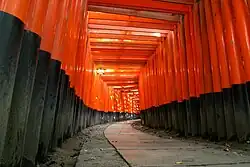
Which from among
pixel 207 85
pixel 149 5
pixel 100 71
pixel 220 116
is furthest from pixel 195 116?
pixel 100 71

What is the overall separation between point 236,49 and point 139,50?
549cm

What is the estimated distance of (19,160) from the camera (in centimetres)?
155

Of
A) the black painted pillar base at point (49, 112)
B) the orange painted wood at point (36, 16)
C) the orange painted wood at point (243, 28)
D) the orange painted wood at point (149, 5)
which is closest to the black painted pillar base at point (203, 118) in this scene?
the orange painted wood at point (243, 28)

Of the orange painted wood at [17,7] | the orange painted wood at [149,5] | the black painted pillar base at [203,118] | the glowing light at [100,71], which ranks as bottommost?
the black painted pillar base at [203,118]

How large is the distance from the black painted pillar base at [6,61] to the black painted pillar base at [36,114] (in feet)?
1.13

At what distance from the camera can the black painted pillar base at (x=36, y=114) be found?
5.86 ft

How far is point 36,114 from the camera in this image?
1885 mm

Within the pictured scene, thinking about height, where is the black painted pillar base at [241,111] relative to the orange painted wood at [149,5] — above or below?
below

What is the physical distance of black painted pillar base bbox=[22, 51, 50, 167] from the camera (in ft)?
5.86

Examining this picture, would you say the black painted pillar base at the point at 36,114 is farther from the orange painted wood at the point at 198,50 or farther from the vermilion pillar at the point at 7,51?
the orange painted wood at the point at 198,50

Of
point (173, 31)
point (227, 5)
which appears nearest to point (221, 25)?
point (227, 5)

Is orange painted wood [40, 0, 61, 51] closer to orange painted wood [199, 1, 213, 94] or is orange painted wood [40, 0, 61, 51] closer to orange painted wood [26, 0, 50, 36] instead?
orange painted wood [26, 0, 50, 36]

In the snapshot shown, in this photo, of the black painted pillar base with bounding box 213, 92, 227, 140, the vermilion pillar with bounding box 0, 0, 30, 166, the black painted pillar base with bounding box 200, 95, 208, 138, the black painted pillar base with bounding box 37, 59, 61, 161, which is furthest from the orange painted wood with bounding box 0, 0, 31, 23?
the black painted pillar base with bounding box 200, 95, 208, 138

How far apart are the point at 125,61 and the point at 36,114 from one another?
856cm
